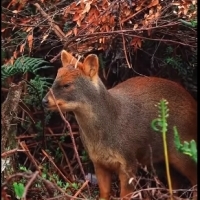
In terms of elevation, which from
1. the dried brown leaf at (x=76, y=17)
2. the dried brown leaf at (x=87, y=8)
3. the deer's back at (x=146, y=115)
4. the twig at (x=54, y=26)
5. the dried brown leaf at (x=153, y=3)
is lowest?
the deer's back at (x=146, y=115)

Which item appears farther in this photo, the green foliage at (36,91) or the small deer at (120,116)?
the green foliage at (36,91)

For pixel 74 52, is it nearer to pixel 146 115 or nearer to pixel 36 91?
pixel 36 91

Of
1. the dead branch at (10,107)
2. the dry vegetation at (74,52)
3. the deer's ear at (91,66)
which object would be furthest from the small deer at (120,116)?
the dead branch at (10,107)

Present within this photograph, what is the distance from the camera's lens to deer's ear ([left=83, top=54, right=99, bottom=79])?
5.05 metres

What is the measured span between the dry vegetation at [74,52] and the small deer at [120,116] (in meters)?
0.15

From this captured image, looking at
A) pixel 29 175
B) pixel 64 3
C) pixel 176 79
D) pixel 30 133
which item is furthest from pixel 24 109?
pixel 29 175

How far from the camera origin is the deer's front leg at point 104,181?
5.37 metres

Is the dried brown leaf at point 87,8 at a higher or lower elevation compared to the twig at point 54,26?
higher

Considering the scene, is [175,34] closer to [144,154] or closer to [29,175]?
[144,154]

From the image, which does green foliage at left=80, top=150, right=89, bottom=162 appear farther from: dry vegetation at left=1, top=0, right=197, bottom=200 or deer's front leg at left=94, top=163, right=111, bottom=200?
deer's front leg at left=94, top=163, right=111, bottom=200

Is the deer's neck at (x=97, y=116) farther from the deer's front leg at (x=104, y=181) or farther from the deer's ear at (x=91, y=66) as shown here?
the deer's front leg at (x=104, y=181)

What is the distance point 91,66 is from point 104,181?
934 mm

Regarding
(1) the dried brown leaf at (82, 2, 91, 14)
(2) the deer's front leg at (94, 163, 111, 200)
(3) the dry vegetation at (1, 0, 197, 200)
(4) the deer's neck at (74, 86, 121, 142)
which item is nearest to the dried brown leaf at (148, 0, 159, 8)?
(3) the dry vegetation at (1, 0, 197, 200)

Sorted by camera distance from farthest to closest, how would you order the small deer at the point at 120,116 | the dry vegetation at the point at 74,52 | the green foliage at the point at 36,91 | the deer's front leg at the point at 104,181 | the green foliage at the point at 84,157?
the green foliage at the point at 84,157, the green foliage at the point at 36,91, the deer's front leg at the point at 104,181, the dry vegetation at the point at 74,52, the small deer at the point at 120,116
